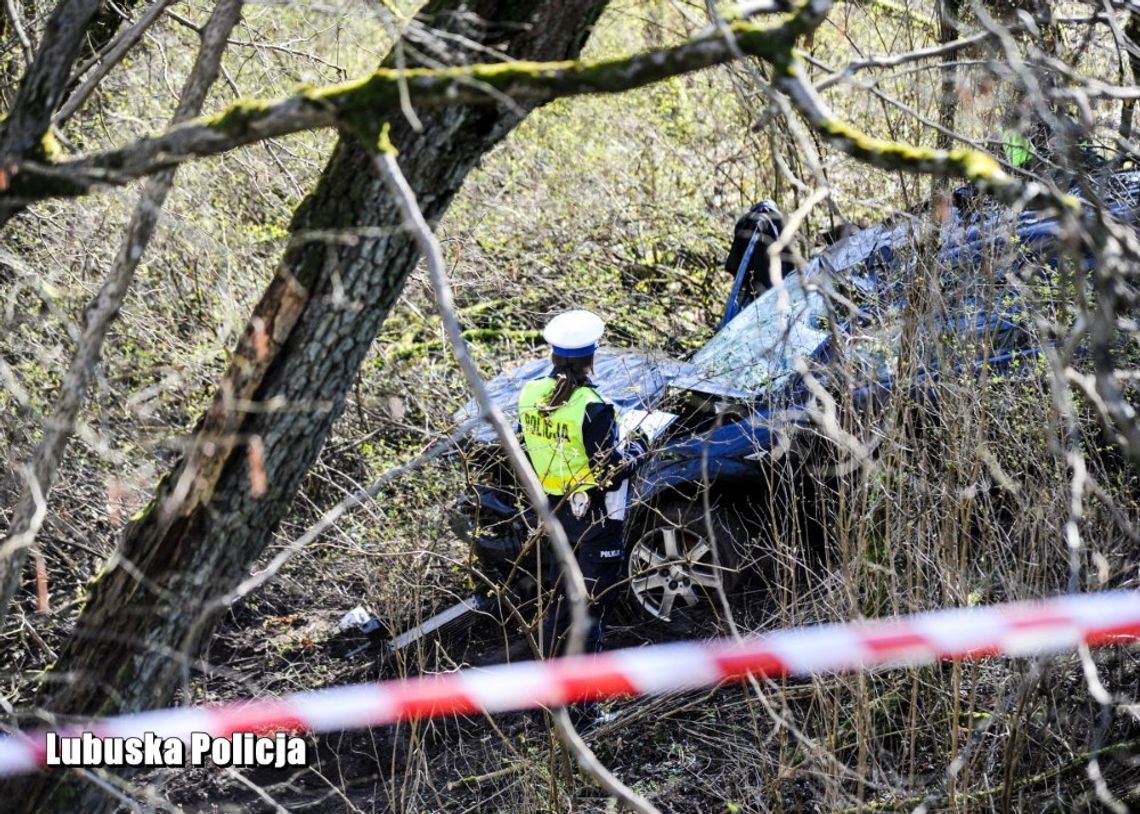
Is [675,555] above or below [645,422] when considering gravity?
below

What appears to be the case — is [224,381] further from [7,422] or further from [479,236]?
[479,236]

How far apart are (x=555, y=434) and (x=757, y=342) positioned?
4.34 feet

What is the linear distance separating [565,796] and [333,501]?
9.57ft

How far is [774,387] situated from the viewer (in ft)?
18.0

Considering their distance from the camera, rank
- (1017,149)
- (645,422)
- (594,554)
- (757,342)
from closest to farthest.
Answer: (1017,149), (594,554), (645,422), (757,342)

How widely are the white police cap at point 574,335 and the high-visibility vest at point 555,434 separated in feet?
0.54

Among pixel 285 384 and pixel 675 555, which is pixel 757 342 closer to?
pixel 675 555

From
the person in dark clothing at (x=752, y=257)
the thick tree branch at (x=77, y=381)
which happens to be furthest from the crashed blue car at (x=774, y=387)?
the thick tree branch at (x=77, y=381)

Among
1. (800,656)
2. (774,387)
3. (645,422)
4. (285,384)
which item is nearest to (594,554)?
(645,422)

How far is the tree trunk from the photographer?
114 inches

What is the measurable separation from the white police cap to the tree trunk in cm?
257

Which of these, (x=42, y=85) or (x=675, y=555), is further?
(x=675, y=555)

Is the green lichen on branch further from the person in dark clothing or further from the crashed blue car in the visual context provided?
the person in dark clothing

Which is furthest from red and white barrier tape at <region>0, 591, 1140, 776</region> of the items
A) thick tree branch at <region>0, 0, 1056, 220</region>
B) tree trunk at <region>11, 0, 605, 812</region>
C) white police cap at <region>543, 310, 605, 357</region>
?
thick tree branch at <region>0, 0, 1056, 220</region>
